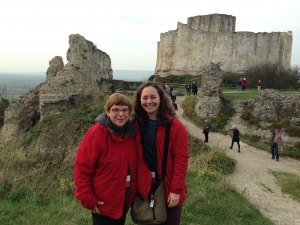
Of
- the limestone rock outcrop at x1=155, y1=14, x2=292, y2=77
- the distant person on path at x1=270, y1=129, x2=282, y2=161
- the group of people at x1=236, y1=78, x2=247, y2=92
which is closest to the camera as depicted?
the distant person on path at x1=270, y1=129, x2=282, y2=161

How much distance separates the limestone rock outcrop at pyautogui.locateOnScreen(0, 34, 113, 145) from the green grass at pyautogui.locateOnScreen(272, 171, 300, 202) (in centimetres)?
1134

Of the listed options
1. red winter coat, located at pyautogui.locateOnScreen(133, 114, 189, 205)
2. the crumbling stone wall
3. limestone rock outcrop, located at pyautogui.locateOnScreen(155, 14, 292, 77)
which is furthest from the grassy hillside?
limestone rock outcrop, located at pyautogui.locateOnScreen(155, 14, 292, 77)

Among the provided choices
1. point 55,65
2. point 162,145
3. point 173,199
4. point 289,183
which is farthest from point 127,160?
point 55,65

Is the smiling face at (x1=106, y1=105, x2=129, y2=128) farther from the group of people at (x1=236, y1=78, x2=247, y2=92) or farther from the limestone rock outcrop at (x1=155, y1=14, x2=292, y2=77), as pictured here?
the limestone rock outcrop at (x1=155, y1=14, x2=292, y2=77)

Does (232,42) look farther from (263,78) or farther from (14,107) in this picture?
(14,107)

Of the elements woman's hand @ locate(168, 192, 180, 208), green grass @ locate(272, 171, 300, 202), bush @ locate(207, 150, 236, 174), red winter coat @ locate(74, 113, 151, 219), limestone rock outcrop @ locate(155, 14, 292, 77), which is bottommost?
green grass @ locate(272, 171, 300, 202)

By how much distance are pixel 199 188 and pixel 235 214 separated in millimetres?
1084

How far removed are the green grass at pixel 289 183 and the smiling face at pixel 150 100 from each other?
706cm

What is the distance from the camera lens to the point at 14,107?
1622 centimetres

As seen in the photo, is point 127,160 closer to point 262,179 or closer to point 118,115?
point 118,115

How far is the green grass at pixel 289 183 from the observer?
8500mm

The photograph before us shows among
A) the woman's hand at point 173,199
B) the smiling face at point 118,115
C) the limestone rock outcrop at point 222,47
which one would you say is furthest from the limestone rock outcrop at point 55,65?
the limestone rock outcrop at point 222,47

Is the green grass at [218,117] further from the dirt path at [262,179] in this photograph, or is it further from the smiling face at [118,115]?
the smiling face at [118,115]

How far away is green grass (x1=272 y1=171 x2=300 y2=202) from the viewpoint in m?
8.50
